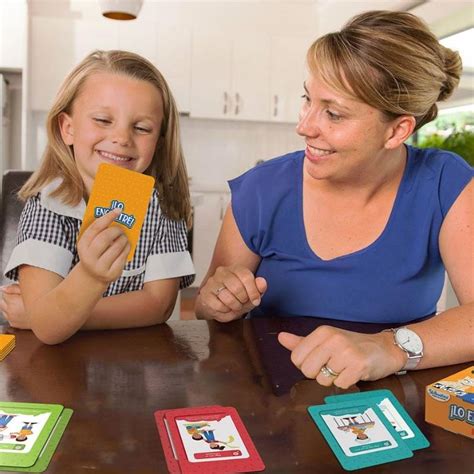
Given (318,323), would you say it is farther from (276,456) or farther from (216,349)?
(276,456)

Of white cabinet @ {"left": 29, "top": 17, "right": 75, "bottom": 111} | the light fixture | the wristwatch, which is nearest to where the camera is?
the wristwatch

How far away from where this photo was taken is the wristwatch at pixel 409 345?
1.03 m

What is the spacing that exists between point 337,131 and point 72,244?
0.60 metres

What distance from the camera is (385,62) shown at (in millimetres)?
1241

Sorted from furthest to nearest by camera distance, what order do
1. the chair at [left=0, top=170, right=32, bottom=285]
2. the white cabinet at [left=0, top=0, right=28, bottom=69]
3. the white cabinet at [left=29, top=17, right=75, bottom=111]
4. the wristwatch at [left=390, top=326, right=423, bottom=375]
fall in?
1. the white cabinet at [left=29, top=17, right=75, bottom=111]
2. the white cabinet at [left=0, top=0, right=28, bottom=69]
3. the chair at [left=0, top=170, right=32, bottom=285]
4. the wristwatch at [left=390, top=326, right=423, bottom=375]

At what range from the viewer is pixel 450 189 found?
1385 millimetres

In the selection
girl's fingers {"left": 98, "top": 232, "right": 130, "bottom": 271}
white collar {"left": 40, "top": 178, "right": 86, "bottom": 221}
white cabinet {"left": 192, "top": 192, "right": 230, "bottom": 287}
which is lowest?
white cabinet {"left": 192, "top": 192, "right": 230, "bottom": 287}

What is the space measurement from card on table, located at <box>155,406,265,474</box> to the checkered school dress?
542 millimetres

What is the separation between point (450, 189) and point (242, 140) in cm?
425

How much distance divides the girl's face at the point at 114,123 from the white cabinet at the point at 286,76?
3929 mm

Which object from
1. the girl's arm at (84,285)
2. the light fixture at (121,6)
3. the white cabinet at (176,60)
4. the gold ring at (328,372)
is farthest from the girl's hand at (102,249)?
the white cabinet at (176,60)

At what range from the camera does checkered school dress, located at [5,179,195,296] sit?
4.07 feet

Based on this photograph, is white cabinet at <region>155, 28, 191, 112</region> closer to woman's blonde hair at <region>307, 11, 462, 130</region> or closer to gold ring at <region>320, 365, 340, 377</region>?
woman's blonde hair at <region>307, 11, 462, 130</region>

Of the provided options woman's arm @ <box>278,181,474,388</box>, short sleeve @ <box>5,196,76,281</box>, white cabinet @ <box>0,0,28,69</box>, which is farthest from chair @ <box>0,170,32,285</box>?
white cabinet @ <box>0,0,28,69</box>
